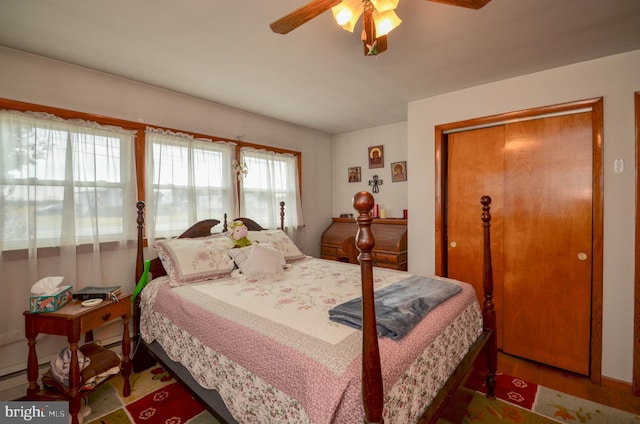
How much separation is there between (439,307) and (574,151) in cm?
192

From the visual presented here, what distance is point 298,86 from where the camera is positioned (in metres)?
2.76

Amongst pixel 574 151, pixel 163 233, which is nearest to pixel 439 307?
pixel 574 151

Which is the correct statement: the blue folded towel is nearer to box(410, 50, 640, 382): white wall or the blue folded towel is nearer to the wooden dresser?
the wooden dresser

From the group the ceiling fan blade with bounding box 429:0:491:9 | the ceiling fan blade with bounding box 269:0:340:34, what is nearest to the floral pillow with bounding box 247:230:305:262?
the ceiling fan blade with bounding box 269:0:340:34

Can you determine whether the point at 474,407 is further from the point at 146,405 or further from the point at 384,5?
the point at 384,5

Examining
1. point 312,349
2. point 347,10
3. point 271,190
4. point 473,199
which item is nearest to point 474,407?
point 312,349

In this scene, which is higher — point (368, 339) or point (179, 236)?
point (179, 236)

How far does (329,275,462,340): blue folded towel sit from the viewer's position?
4.33 feet

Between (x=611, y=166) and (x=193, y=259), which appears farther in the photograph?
(x=193, y=259)

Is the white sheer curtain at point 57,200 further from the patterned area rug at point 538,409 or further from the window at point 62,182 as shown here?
the patterned area rug at point 538,409

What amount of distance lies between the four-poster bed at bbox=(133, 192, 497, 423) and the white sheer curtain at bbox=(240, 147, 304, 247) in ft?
4.61

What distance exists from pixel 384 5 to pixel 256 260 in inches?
76.1

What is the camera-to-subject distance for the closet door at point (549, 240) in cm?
237

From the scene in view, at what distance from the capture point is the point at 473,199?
2943mm
